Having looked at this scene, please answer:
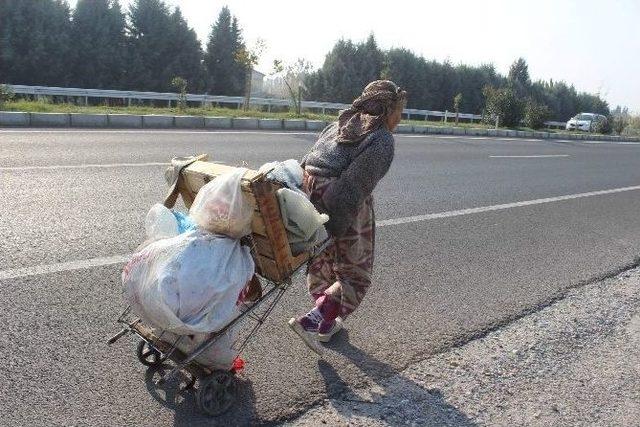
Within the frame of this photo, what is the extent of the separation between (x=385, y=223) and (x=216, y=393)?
12.5ft

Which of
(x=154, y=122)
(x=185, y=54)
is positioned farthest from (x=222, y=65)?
(x=154, y=122)

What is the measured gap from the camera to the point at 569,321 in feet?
13.6

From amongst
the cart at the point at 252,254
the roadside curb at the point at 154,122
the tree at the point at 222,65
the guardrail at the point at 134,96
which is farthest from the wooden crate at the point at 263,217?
the tree at the point at 222,65

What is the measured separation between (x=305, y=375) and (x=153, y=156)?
648cm

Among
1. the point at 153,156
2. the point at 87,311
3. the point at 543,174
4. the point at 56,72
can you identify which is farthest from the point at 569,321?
the point at 56,72

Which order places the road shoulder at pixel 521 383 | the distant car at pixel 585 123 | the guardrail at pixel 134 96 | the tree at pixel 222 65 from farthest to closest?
the tree at pixel 222 65
the distant car at pixel 585 123
the guardrail at pixel 134 96
the road shoulder at pixel 521 383

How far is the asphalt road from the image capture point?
2.79 m

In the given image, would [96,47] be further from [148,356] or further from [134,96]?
[148,356]

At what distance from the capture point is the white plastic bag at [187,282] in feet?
7.99

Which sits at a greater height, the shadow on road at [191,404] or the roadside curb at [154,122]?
the roadside curb at [154,122]

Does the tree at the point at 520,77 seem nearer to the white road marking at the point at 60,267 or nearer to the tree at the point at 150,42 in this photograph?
the tree at the point at 150,42

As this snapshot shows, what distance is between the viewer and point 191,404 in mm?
2744

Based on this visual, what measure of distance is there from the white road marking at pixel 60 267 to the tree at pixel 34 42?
29532 mm

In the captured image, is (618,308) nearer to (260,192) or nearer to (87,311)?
(260,192)
